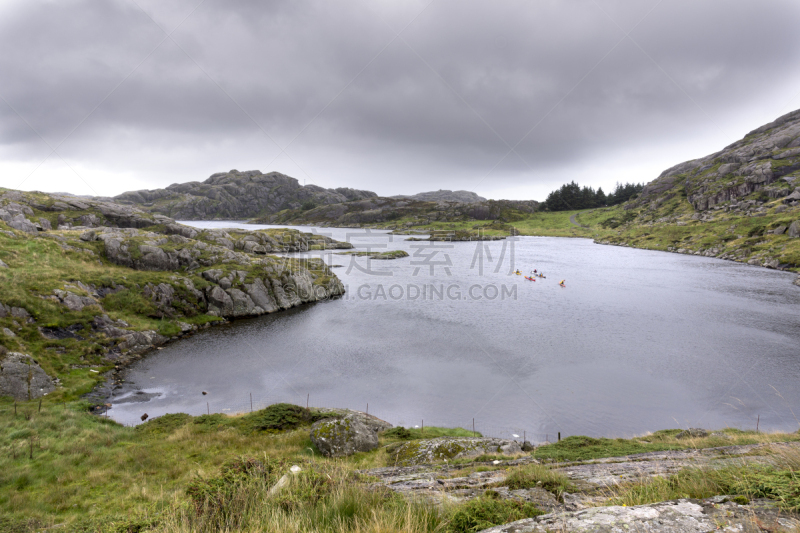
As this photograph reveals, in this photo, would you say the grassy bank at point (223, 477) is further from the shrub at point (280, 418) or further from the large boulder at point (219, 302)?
the large boulder at point (219, 302)

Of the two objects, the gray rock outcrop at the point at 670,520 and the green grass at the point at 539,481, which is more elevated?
the gray rock outcrop at the point at 670,520

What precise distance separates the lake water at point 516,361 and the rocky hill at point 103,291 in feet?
13.0

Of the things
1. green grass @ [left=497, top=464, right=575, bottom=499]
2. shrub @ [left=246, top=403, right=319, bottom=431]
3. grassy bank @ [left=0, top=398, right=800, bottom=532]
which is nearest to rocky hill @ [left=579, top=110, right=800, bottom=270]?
green grass @ [left=497, top=464, right=575, bottom=499]

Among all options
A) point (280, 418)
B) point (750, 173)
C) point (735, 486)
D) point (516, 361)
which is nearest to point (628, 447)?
point (735, 486)

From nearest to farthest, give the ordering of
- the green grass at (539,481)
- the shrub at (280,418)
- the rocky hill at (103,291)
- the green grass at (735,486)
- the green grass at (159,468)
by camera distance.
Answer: the green grass at (735,486), the green grass at (159,468), the green grass at (539,481), the shrub at (280,418), the rocky hill at (103,291)

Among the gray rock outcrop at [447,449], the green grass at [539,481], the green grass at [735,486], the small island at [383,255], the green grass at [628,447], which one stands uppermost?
the green grass at [735,486]

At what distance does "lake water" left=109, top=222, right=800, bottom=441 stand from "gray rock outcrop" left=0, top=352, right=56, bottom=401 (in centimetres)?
500

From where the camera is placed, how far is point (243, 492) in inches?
291

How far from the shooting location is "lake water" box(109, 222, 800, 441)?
26.9 metres

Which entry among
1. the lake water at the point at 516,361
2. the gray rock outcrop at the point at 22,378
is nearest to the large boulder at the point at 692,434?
the lake water at the point at 516,361

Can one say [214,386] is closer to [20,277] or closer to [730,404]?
[20,277]

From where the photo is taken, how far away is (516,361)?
3584cm

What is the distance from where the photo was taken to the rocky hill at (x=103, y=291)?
30.9 m

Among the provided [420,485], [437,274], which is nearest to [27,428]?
[420,485]
